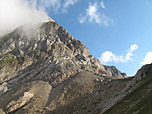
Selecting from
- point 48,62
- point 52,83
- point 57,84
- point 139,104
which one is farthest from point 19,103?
point 139,104

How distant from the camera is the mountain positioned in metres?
53.5

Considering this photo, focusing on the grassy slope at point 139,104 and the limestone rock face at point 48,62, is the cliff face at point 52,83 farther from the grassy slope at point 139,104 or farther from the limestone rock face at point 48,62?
the grassy slope at point 139,104

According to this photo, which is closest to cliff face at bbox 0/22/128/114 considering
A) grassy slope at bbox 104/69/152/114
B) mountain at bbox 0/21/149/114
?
mountain at bbox 0/21/149/114

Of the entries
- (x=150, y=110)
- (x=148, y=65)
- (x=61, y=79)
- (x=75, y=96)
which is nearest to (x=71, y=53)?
(x=61, y=79)

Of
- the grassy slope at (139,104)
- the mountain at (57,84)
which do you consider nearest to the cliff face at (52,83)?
the mountain at (57,84)

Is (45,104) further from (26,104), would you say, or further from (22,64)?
(22,64)

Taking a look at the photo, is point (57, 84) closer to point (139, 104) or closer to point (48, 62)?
point (48, 62)

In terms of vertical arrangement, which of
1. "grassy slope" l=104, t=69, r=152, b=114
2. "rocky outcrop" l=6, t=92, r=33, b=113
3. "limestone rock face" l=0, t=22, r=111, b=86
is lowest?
"grassy slope" l=104, t=69, r=152, b=114

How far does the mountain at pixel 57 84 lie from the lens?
5350 centimetres

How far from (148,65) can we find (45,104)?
5434 centimetres

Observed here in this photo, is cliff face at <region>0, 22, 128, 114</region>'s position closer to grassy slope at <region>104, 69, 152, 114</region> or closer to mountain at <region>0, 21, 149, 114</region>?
mountain at <region>0, 21, 149, 114</region>

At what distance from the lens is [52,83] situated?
102 metres

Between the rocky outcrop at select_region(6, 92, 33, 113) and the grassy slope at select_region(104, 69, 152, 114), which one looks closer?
the grassy slope at select_region(104, 69, 152, 114)

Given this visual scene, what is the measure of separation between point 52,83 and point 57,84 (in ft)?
14.4
